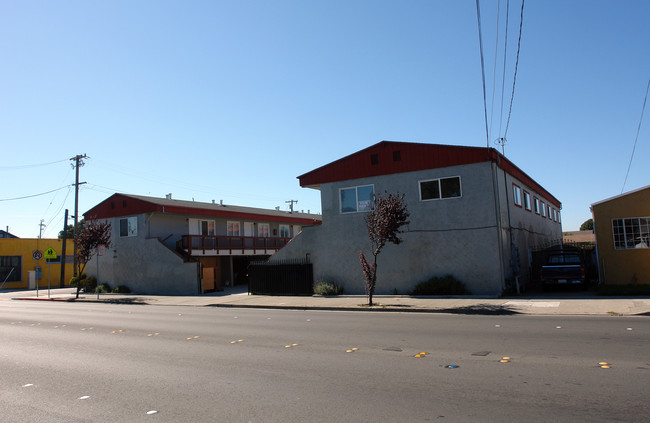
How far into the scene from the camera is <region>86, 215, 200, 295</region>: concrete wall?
28.0 metres

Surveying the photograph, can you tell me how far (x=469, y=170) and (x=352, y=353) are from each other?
12634 mm

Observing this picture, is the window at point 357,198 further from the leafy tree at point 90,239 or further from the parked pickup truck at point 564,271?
the leafy tree at point 90,239

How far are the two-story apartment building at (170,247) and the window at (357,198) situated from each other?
10587 millimetres

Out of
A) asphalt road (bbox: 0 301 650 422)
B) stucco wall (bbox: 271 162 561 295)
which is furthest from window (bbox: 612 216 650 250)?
asphalt road (bbox: 0 301 650 422)

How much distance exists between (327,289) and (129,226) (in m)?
16.4

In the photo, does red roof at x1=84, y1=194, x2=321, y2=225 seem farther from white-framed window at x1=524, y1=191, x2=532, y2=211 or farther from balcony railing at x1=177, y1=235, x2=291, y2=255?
white-framed window at x1=524, y1=191, x2=532, y2=211

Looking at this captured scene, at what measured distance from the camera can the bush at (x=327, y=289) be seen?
70.7 feet

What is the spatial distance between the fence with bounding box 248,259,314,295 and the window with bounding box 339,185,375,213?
3421mm

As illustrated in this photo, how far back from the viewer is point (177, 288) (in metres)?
28.3

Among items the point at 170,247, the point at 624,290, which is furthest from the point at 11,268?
the point at 624,290

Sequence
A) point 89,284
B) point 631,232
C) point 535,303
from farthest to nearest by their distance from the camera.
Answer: point 89,284 < point 631,232 < point 535,303

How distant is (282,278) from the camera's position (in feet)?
77.0

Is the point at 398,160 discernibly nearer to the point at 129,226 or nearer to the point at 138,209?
the point at 138,209

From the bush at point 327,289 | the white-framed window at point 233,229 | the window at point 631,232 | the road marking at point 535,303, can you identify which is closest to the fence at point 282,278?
the bush at point 327,289
